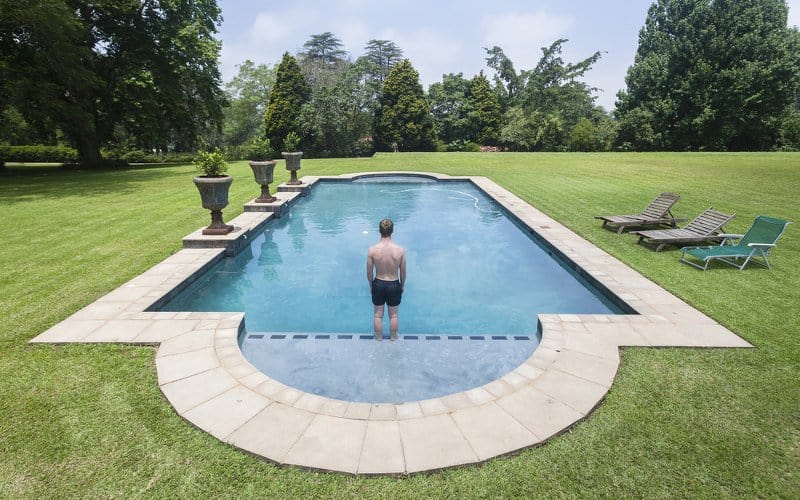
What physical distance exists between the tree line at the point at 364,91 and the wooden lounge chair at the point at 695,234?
80.1 ft

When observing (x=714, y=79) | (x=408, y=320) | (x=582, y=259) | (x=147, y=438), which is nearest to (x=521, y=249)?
(x=582, y=259)

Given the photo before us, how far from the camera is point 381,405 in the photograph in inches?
168

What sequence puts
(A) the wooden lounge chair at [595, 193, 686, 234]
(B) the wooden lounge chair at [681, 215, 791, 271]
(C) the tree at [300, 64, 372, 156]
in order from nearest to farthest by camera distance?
1. (B) the wooden lounge chair at [681, 215, 791, 271]
2. (A) the wooden lounge chair at [595, 193, 686, 234]
3. (C) the tree at [300, 64, 372, 156]

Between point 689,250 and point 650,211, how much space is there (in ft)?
11.8

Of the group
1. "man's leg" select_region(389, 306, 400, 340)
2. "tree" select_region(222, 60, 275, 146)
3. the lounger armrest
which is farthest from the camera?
"tree" select_region(222, 60, 275, 146)

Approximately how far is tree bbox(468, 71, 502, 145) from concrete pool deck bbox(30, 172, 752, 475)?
43.4m

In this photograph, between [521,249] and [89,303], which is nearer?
[89,303]

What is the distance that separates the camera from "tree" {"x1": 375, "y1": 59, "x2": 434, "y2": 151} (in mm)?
43625

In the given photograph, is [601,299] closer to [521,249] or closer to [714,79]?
[521,249]

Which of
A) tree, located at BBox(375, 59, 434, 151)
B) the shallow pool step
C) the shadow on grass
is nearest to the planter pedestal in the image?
the shallow pool step

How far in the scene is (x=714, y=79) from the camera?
41594 mm

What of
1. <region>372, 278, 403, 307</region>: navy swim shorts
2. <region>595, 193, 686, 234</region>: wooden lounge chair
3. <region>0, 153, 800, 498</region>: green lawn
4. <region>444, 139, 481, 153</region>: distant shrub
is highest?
<region>444, 139, 481, 153</region>: distant shrub

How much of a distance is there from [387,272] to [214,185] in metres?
5.95

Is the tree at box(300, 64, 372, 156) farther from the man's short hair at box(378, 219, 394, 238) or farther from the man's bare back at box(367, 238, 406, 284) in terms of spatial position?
the man's bare back at box(367, 238, 406, 284)
